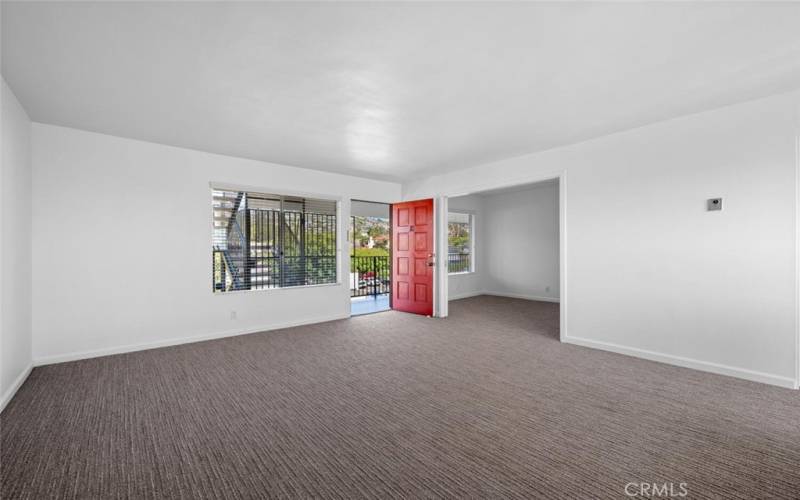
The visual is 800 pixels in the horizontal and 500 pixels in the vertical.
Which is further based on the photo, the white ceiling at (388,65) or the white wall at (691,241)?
the white wall at (691,241)

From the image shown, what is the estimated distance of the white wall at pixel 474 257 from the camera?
27.3ft

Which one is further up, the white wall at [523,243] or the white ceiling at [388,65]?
the white ceiling at [388,65]

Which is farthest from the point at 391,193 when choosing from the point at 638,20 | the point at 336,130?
the point at 638,20

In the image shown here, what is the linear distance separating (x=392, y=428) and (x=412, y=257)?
14.2 feet

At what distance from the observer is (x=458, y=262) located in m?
8.74

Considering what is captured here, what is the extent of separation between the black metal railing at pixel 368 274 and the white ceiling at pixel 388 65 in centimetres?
549

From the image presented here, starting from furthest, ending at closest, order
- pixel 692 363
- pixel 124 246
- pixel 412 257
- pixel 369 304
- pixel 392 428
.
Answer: pixel 369 304
pixel 412 257
pixel 124 246
pixel 692 363
pixel 392 428

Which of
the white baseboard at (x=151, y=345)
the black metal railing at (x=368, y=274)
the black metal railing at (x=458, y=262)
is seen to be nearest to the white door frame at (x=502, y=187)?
the white baseboard at (x=151, y=345)

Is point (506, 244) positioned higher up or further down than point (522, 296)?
higher up

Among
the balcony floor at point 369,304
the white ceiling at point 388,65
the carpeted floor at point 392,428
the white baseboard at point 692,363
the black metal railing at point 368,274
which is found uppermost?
the white ceiling at point 388,65

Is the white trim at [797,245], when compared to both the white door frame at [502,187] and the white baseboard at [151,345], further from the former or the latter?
the white baseboard at [151,345]

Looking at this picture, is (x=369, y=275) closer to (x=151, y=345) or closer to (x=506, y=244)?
(x=506, y=244)

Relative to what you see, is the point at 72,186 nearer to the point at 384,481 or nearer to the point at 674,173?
the point at 384,481

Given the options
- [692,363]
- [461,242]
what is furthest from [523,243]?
[692,363]
